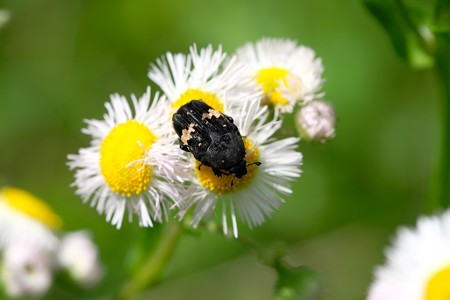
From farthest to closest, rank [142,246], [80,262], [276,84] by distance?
[80,262], [142,246], [276,84]

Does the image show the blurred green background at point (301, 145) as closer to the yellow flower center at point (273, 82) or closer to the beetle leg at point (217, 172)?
the yellow flower center at point (273, 82)

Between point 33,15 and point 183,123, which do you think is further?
point 33,15

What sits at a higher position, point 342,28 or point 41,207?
point 342,28

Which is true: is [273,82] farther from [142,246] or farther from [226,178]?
[142,246]

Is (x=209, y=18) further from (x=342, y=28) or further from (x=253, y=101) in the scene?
(x=253, y=101)

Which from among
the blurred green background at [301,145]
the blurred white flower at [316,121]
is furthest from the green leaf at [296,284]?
the blurred green background at [301,145]

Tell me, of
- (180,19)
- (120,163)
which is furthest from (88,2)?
(120,163)

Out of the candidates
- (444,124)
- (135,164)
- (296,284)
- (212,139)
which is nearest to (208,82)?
(212,139)
